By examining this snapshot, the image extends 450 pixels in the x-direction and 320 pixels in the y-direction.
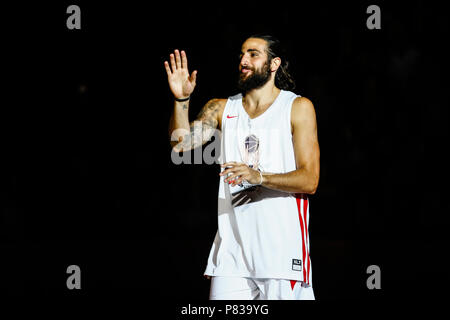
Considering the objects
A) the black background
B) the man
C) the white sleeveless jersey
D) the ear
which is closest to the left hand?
the man

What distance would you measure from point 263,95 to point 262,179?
58 cm

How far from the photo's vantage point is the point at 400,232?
6.07 m

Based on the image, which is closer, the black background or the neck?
the neck

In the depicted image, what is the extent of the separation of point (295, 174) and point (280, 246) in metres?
0.35

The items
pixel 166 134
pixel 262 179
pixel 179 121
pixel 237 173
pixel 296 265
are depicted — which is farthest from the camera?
pixel 166 134

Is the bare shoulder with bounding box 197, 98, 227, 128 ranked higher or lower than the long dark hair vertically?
lower

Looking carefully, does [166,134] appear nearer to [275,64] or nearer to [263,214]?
[275,64]

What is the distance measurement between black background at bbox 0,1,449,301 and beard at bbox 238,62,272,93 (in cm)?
229

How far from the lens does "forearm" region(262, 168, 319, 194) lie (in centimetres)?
239

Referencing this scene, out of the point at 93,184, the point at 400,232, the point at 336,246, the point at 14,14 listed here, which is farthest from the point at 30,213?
the point at 400,232

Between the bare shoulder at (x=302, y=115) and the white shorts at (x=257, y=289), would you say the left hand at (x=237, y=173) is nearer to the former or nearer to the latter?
the bare shoulder at (x=302, y=115)

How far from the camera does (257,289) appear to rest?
8.49 ft

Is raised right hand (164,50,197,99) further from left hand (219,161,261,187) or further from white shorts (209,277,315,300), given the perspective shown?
white shorts (209,277,315,300)

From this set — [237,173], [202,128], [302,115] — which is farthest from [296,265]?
[202,128]
